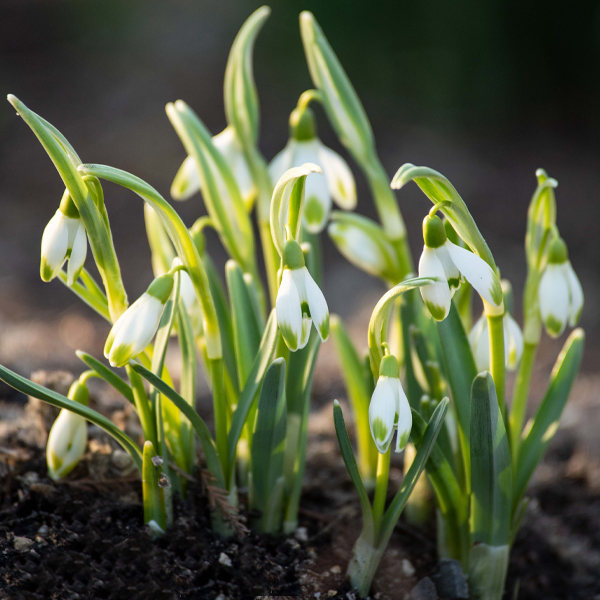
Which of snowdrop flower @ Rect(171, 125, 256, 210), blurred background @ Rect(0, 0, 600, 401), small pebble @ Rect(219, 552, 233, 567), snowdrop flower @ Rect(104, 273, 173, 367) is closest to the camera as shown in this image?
snowdrop flower @ Rect(104, 273, 173, 367)

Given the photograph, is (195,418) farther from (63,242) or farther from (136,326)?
Result: (63,242)

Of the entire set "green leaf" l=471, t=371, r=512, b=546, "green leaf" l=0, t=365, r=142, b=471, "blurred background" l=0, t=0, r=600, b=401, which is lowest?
"green leaf" l=471, t=371, r=512, b=546

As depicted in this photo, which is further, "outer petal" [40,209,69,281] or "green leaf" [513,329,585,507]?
"green leaf" [513,329,585,507]

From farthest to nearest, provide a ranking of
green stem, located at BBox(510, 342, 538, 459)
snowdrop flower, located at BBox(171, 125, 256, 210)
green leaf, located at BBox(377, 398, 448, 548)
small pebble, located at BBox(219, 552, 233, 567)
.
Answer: snowdrop flower, located at BBox(171, 125, 256, 210), green stem, located at BBox(510, 342, 538, 459), small pebble, located at BBox(219, 552, 233, 567), green leaf, located at BBox(377, 398, 448, 548)

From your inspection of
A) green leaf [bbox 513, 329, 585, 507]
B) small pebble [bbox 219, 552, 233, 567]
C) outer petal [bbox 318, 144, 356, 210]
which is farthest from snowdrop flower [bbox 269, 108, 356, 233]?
small pebble [bbox 219, 552, 233, 567]

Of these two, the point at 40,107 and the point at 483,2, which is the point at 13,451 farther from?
the point at 483,2

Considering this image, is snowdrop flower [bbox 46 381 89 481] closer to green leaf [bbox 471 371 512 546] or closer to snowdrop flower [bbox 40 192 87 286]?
snowdrop flower [bbox 40 192 87 286]

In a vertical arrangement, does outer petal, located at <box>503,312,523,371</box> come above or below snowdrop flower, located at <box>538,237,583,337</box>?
below
